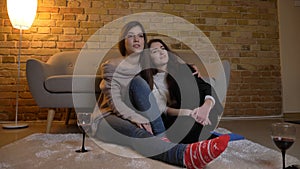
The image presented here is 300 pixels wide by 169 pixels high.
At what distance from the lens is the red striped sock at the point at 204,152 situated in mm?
871

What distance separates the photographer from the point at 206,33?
2885 millimetres

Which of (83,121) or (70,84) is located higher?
(70,84)

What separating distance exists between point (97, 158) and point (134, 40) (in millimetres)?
711

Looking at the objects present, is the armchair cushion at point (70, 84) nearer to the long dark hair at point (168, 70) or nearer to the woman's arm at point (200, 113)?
the long dark hair at point (168, 70)

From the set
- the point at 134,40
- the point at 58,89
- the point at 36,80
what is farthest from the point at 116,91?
the point at 36,80

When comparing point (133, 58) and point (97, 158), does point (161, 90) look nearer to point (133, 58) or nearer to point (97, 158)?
point (133, 58)

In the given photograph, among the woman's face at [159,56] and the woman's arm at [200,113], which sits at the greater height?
the woman's face at [159,56]

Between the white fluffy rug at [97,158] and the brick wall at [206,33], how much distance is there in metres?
1.30

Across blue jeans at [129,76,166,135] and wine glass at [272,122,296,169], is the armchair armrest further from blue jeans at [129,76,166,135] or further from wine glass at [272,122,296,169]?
wine glass at [272,122,296,169]

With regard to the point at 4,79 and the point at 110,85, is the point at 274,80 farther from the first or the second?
the point at 4,79

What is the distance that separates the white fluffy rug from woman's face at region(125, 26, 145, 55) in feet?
1.84

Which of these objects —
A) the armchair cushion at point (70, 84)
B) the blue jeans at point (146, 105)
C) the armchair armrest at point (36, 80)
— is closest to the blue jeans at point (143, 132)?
the blue jeans at point (146, 105)

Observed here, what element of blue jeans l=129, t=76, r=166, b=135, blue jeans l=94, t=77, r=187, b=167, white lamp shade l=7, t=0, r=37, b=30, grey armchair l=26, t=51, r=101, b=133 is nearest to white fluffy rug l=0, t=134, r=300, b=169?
Result: blue jeans l=94, t=77, r=187, b=167

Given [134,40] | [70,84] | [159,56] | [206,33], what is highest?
[206,33]
